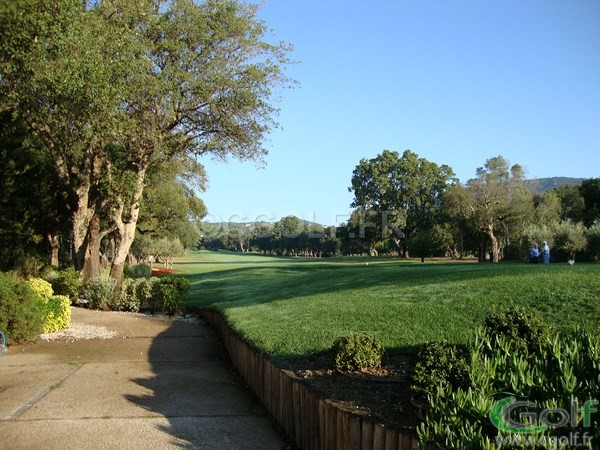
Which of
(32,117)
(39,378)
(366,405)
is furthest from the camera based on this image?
(32,117)

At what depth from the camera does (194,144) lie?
20797mm

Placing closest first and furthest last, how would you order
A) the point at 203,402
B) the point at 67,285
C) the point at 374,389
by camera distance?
1. the point at 374,389
2. the point at 203,402
3. the point at 67,285

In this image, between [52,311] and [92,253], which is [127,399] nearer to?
[52,311]

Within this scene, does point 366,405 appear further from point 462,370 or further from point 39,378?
point 39,378

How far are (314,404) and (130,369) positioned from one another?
209 inches

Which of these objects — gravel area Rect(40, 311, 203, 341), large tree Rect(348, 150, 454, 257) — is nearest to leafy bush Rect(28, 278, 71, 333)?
gravel area Rect(40, 311, 203, 341)

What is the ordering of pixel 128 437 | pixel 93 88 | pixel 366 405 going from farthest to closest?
pixel 93 88 → pixel 128 437 → pixel 366 405

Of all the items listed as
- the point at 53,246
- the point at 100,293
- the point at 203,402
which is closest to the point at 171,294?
the point at 100,293

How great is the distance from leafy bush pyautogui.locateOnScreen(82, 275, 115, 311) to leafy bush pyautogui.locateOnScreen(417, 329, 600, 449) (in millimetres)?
16380

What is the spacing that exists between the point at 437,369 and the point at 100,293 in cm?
1620

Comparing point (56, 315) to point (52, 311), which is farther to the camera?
point (56, 315)

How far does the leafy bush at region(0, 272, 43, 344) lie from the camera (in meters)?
11.1

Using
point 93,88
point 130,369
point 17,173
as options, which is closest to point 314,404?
point 130,369

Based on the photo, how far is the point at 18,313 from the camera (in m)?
11.3
